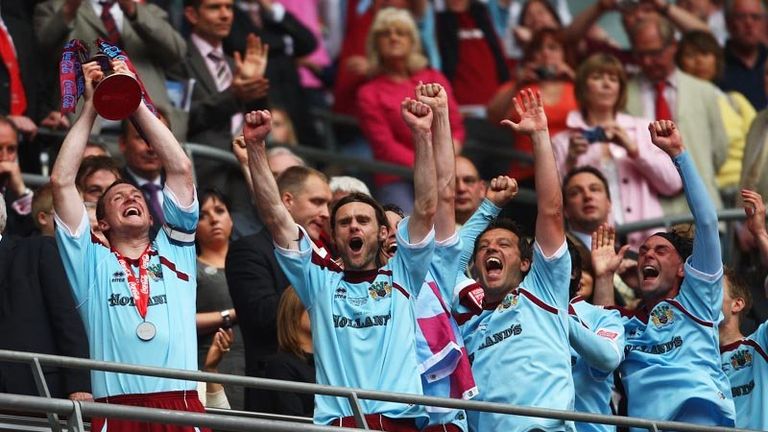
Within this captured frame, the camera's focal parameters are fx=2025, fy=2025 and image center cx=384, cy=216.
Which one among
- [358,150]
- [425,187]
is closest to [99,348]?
[425,187]

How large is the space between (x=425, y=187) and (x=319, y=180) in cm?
189

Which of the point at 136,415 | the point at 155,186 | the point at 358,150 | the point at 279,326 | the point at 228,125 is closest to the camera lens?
the point at 136,415

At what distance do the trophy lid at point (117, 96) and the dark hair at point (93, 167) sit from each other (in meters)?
1.83

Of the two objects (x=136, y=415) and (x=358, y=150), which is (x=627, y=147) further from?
(x=136, y=415)

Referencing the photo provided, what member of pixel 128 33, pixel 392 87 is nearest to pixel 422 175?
pixel 128 33

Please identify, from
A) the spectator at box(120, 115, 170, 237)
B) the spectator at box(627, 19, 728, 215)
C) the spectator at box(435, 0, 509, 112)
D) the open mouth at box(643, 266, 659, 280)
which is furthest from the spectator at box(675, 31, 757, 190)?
the spectator at box(120, 115, 170, 237)

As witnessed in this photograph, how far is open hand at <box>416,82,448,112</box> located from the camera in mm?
9992

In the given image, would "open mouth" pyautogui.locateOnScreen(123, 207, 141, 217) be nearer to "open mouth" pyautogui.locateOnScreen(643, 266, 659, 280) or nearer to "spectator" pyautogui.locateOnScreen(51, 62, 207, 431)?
"spectator" pyautogui.locateOnScreen(51, 62, 207, 431)

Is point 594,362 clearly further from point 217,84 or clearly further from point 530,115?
point 217,84

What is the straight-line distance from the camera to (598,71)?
45.3ft

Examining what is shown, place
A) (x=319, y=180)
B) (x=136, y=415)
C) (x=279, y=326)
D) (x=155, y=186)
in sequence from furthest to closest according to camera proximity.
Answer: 1. (x=155, y=186)
2. (x=319, y=180)
3. (x=279, y=326)
4. (x=136, y=415)

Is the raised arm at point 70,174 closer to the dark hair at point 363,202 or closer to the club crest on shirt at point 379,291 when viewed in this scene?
the dark hair at point 363,202

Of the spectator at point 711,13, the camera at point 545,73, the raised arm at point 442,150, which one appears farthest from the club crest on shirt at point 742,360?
the spectator at point 711,13

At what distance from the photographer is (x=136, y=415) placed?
859 centimetres
